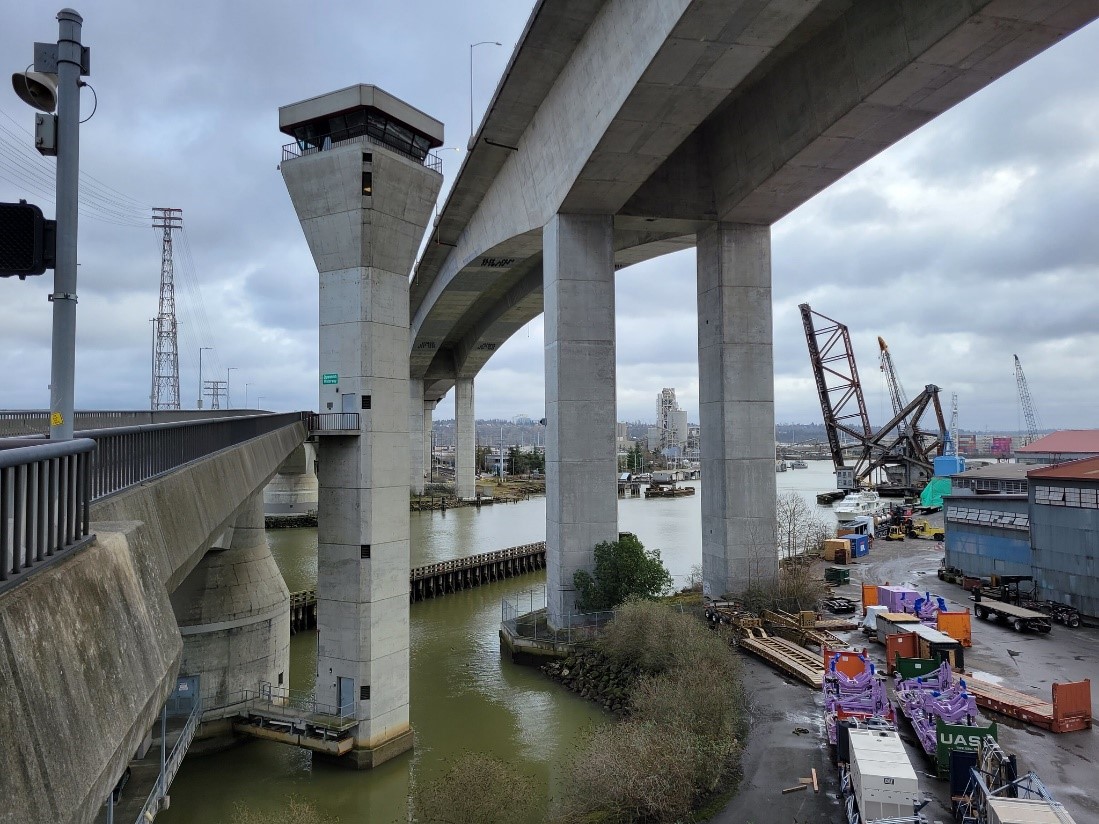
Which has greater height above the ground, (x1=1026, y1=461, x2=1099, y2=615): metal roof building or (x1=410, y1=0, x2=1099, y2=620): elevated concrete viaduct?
(x1=410, y1=0, x2=1099, y2=620): elevated concrete viaduct

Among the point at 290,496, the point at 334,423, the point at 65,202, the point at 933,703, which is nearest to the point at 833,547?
the point at 933,703

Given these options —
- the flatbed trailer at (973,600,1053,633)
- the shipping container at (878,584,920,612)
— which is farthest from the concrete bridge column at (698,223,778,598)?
the flatbed trailer at (973,600,1053,633)

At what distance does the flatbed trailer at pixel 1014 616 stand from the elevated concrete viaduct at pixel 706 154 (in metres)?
7.89

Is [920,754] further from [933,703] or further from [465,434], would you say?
[465,434]

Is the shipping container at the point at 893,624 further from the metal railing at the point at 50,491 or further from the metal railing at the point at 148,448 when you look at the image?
the metal railing at the point at 50,491

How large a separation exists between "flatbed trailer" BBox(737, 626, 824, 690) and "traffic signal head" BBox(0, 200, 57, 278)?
785 inches

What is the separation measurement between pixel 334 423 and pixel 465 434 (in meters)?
69.2

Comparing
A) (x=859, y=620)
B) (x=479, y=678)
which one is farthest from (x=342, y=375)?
(x=859, y=620)

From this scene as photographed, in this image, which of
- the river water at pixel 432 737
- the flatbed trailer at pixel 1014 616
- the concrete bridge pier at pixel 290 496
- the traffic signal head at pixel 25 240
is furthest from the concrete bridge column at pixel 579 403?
the concrete bridge pier at pixel 290 496

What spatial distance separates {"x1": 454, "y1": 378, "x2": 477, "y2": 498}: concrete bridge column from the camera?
8469 cm

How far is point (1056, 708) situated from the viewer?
Result: 1608 cm

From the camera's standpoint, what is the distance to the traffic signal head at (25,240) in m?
4.25

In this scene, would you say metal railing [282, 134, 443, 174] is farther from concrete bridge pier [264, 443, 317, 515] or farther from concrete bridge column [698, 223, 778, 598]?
concrete bridge pier [264, 443, 317, 515]

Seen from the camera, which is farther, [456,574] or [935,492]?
[935,492]
